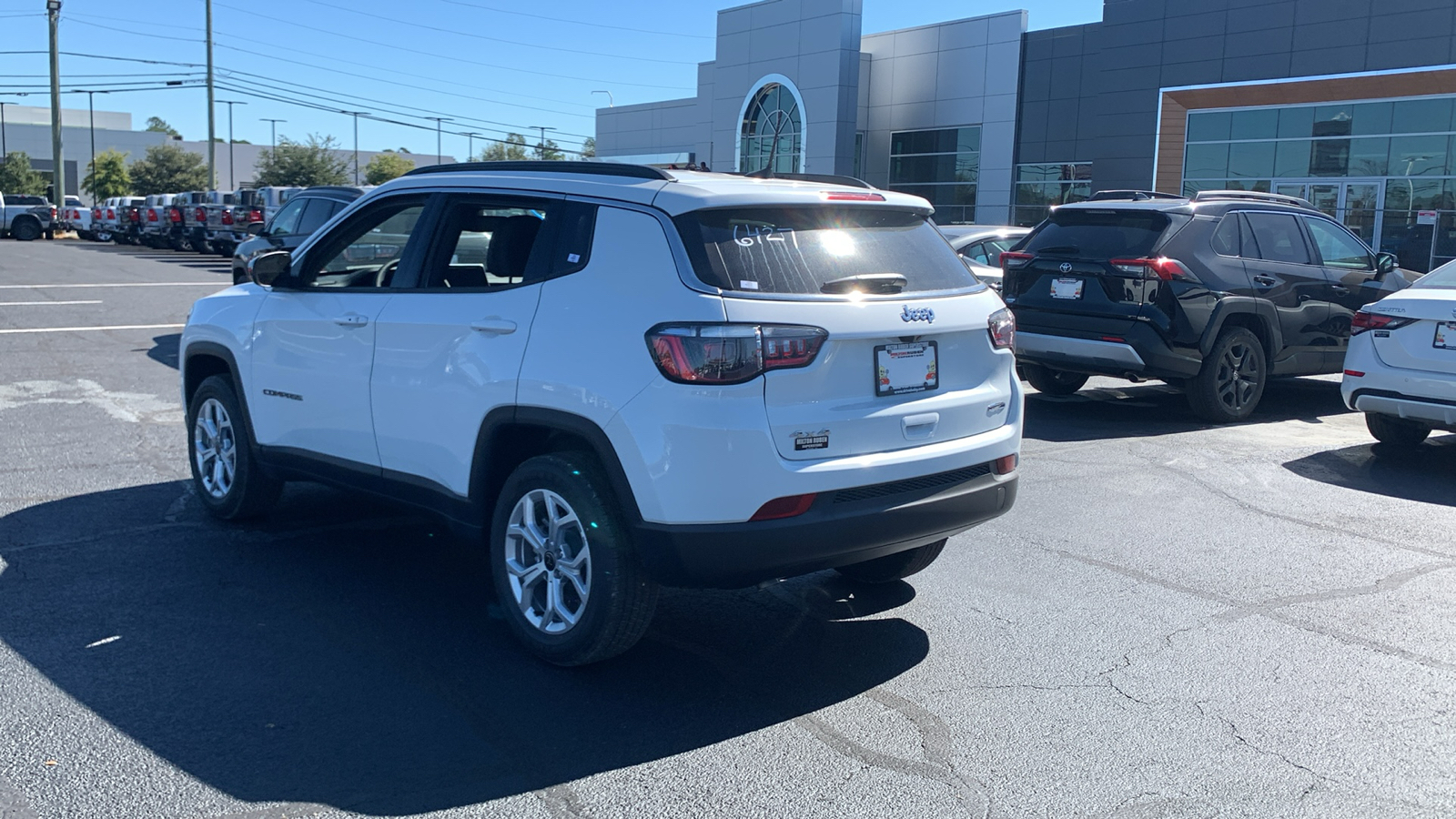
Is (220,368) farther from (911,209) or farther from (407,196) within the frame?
(911,209)

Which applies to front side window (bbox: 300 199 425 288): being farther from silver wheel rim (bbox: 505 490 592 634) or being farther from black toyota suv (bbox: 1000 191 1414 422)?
black toyota suv (bbox: 1000 191 1414 422)

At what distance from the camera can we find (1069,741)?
3.86m

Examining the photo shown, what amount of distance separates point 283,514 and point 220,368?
2.89 ft

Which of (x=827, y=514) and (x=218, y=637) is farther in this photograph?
(x=218, y=637)

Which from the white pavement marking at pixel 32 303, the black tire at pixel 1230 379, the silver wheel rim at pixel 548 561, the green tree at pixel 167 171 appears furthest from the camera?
the green tree at pixel 167 171

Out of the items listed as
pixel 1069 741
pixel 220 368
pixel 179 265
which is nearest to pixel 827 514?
pixel 1069 741

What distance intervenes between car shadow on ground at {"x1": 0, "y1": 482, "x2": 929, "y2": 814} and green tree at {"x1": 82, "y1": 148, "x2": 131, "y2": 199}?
3304 inches

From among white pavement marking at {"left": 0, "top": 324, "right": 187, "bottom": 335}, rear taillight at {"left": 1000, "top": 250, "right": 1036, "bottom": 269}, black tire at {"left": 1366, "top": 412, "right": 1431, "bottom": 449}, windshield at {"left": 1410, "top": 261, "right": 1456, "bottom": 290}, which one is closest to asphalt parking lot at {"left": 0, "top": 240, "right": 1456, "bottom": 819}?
black tire at {"left": 1366, "top": 412, "right": 1431, "bottom": 449}

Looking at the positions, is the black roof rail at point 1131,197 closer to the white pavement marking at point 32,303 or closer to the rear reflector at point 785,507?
the rear reflector at point 785,507

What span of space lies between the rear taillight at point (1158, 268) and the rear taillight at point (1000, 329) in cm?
493

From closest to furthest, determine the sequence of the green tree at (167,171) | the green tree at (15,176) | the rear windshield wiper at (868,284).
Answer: the rear windshield wiper at (868,284) < the green tree at (15,176) < the green tree at (167,171)

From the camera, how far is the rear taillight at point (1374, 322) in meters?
8.21

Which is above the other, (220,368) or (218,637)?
(220,368)

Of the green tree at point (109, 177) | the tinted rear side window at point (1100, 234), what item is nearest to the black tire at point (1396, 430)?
the tinted rear side window at point (1100, 234)
